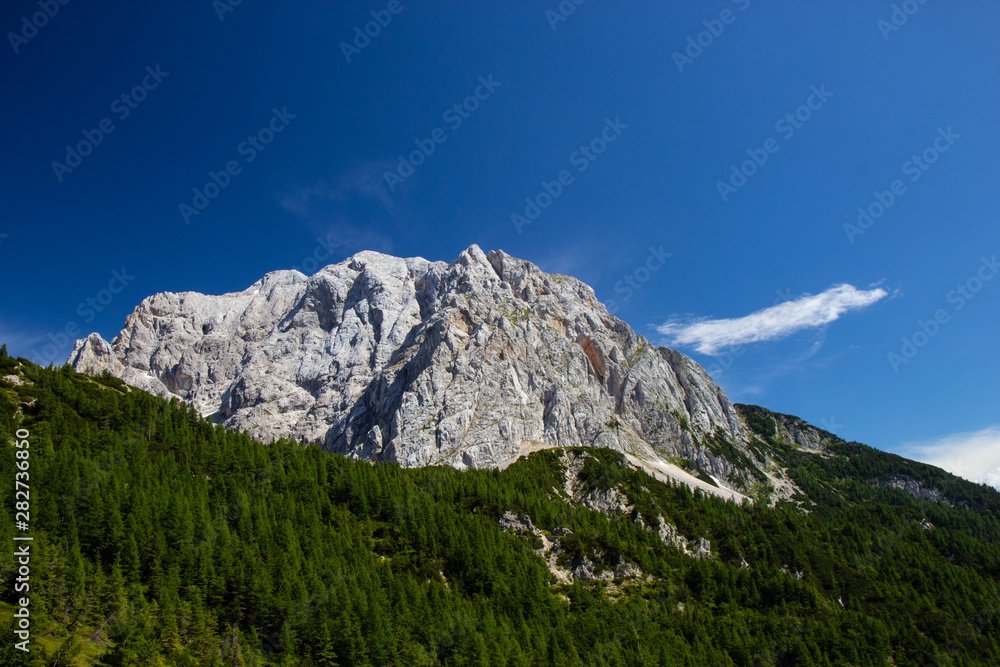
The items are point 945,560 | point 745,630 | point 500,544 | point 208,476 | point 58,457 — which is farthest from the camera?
point 945,560

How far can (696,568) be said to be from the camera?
122 metres

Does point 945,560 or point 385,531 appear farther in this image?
point 945,560

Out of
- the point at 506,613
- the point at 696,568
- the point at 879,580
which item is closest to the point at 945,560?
the point at 879,580

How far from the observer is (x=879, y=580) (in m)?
144

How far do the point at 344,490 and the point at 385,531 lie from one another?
17.0 meters

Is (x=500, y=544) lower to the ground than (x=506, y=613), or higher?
higher

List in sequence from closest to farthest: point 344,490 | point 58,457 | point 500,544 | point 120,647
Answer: point 120,647 < point 58,457 < point 500,544 < point 344,490

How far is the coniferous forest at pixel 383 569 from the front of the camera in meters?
63.7

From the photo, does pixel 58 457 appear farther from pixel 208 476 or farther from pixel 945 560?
pixel 945 560

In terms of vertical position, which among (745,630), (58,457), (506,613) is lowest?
(745,630)

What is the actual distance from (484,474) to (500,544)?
157ft

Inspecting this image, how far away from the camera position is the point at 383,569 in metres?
90.0

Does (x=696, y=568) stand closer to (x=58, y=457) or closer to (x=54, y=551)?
(x=54, y=551)

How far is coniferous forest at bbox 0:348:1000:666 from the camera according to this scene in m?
63.7
